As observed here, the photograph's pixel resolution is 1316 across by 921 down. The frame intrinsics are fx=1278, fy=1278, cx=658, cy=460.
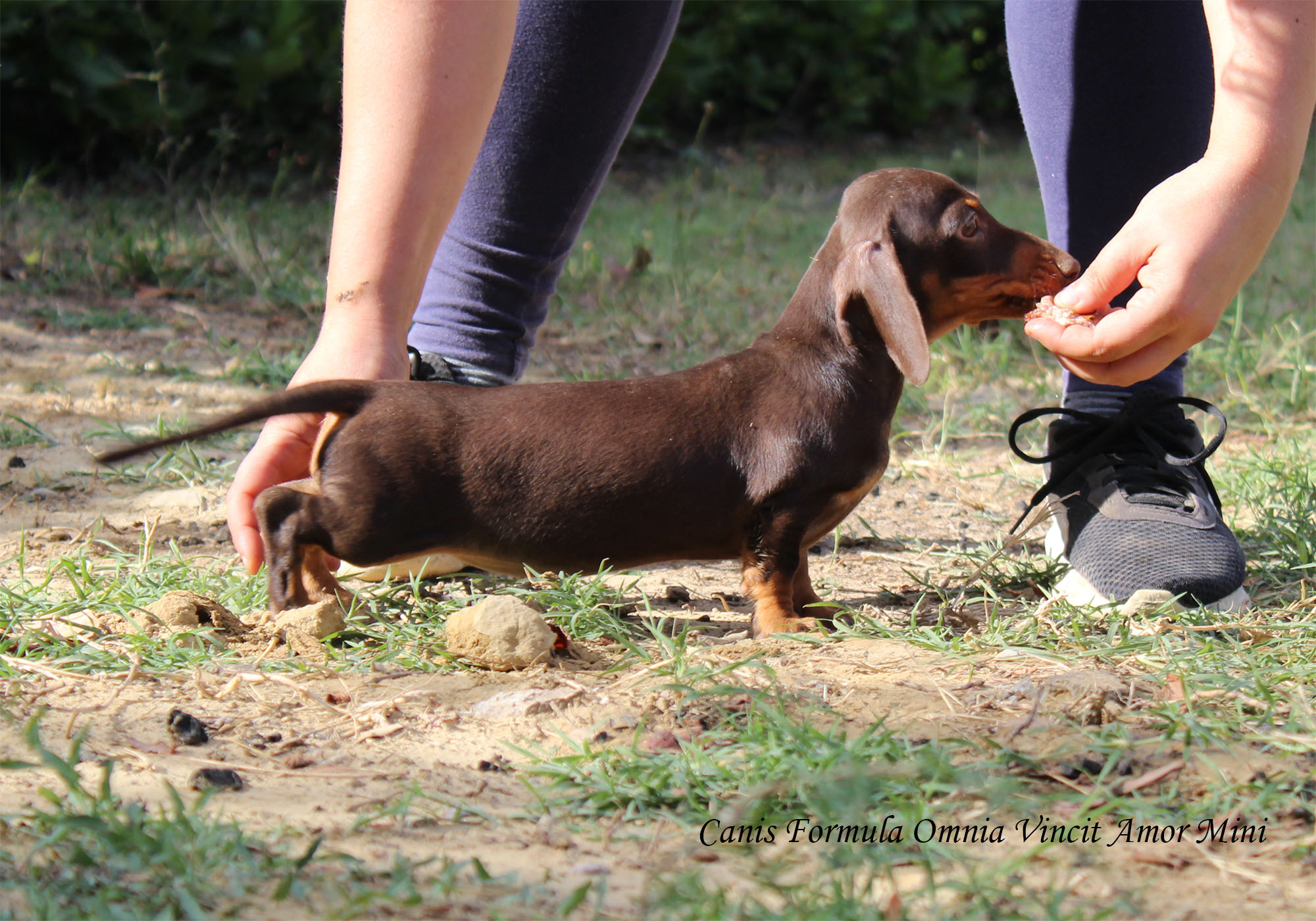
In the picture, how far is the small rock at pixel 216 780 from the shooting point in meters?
1.84

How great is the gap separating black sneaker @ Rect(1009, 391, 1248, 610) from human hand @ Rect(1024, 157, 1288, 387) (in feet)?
1.52

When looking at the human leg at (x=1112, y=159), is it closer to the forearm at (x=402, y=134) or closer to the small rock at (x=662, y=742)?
the small rock at (x=662, y=742)

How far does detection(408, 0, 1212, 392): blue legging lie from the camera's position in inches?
125

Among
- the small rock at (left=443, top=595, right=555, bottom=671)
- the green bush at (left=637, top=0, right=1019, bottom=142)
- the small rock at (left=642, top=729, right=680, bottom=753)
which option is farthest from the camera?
the green bush at (left=637, top=0, right=1019, bottom=142)

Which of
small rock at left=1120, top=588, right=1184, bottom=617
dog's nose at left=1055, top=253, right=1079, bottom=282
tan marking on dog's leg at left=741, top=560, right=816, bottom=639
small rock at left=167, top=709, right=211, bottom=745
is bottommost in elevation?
small rock at left=167, top=709, right=211, bottom=745

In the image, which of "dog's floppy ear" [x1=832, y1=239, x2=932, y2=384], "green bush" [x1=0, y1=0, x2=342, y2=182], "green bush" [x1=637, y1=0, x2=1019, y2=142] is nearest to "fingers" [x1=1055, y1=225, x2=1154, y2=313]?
"dog's floppy ear" [x1=832, y1=239, x2=932, y2=384]

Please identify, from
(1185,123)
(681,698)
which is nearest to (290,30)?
(1185,123)

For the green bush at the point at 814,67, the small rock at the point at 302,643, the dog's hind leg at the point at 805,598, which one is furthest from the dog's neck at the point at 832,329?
the green bush at the point at 814,67

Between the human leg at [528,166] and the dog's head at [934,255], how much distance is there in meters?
0.95

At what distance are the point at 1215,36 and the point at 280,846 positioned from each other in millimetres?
2320

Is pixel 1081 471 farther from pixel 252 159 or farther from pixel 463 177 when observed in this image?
pixel 252 159

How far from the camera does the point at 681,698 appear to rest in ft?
6.86

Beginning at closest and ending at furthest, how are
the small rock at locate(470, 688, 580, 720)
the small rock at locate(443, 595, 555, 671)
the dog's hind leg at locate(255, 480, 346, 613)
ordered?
the small rock at locate(470, 688, 580, 720)
the small rock at locate(443, 595, 555, 671)
the dog's hind leg at locate(255, 480, 346, 613)

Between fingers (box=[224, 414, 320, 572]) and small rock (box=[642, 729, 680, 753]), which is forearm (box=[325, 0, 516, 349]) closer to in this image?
fingers (box=[224, 414, 320, 572])
